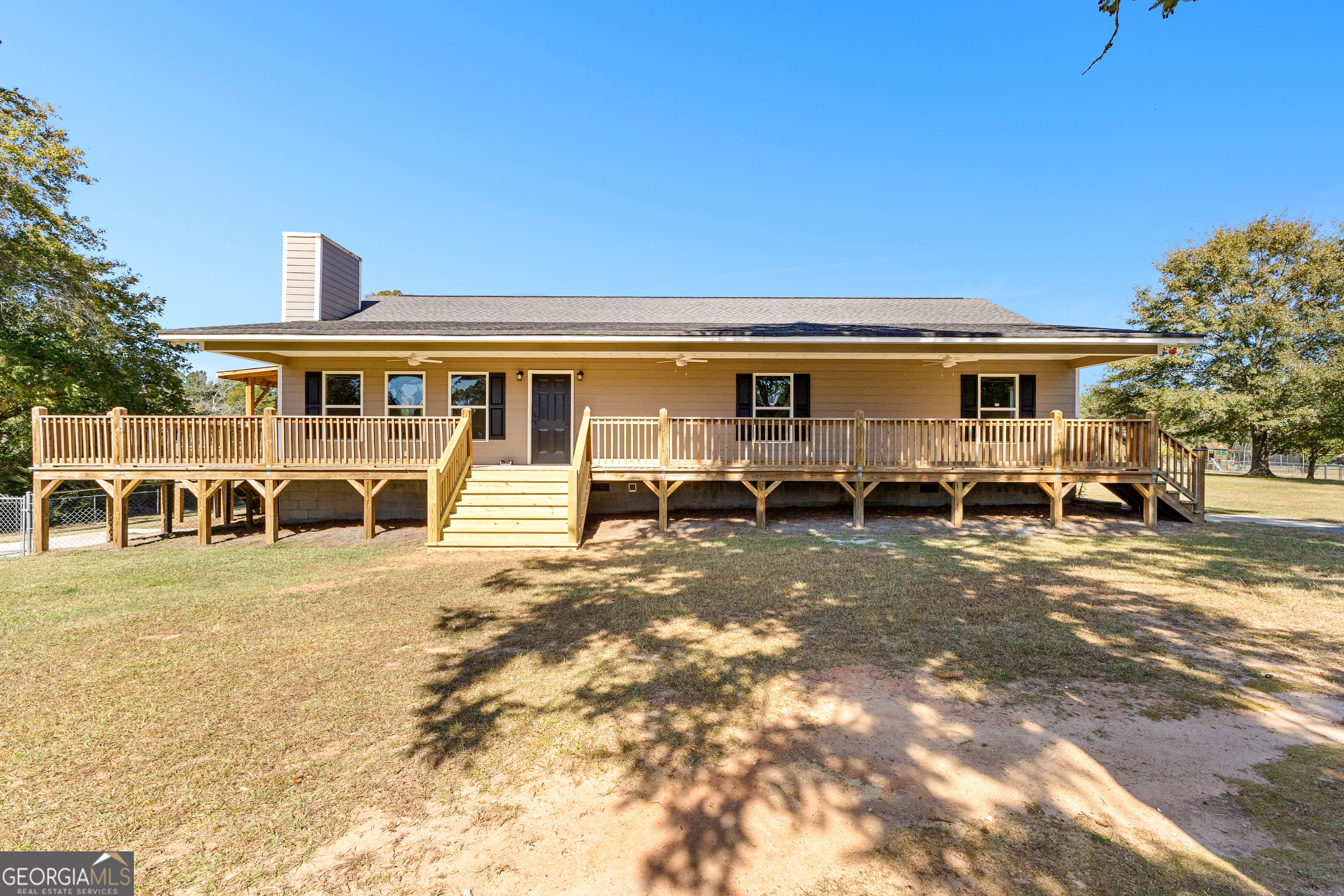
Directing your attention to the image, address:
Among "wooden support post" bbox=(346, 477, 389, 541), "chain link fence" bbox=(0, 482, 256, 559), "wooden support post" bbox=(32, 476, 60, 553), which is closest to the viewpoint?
"wooden support post" bbox=(32, 476, 60, 553)

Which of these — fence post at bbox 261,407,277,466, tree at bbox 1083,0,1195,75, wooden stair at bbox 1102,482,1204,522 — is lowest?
wooden stair at bbox 1102,482,1204,522

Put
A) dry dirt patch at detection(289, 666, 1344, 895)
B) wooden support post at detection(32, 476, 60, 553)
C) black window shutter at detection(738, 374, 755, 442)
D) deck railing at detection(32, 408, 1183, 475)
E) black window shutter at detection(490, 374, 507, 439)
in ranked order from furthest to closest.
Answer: black window shutter at detection(738, 374, 755, 442)
black window shutter at detection(490, 374, 507, 439)
deck railing at detection(32, 408, 1183, 475)
wooden support post at detection(32, 476, 60, 553)
dry dirt patch at detection(289, 666, 1344, 895)

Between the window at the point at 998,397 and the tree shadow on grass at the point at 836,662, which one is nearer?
the tree shadow on grass at the point at 836,662

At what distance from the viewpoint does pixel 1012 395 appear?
41.6 feet

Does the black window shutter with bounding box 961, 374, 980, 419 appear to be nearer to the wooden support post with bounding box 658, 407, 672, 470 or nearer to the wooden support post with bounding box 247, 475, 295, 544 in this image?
the wooden support post with bounding box 658, 407, 672, 470

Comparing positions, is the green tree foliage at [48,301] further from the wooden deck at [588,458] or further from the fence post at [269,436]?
the fence post at [269,436]

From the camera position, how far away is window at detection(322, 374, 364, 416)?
40.5ft

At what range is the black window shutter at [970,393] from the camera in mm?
Answer: 12617

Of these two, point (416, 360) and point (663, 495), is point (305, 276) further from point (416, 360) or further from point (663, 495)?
point (663, 495)

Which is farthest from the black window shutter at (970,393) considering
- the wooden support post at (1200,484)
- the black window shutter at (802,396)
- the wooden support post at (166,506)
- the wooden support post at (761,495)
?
the wooden support post at (166,506)

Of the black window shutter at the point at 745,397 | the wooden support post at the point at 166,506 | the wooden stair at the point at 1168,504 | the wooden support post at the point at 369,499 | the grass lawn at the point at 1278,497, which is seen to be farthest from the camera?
the grass lawn at the point at 1278,497

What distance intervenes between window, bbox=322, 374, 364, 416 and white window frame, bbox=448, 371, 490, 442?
6.34ft

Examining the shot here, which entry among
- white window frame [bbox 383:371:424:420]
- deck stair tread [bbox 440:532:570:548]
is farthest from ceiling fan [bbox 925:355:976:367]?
white window frame [bbox 383:371:424:420]

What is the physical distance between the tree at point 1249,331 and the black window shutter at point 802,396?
23789 mm
